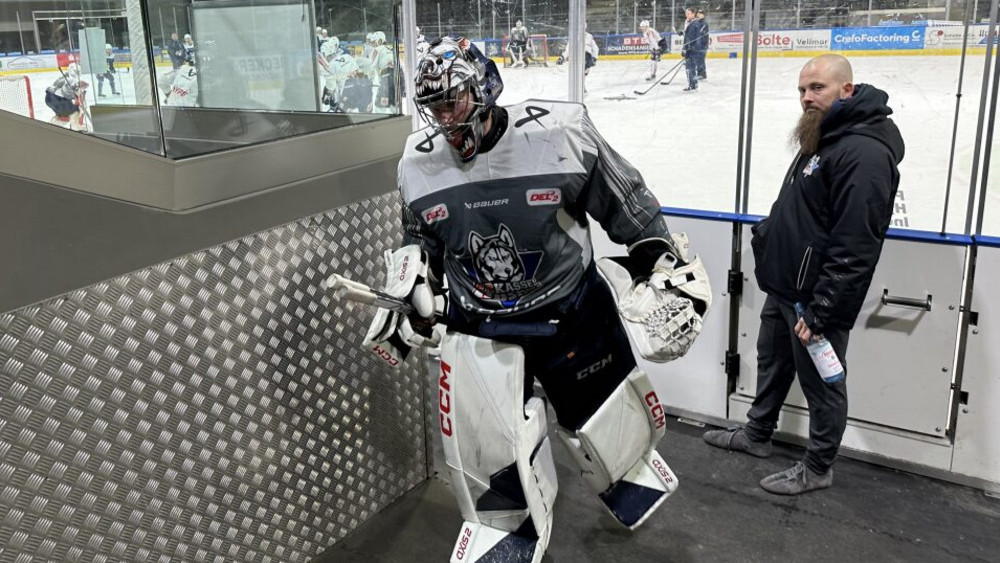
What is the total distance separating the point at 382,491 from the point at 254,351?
882mm

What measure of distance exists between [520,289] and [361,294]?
0.46 meters

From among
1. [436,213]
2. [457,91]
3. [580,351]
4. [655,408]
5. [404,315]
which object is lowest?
[655,408]

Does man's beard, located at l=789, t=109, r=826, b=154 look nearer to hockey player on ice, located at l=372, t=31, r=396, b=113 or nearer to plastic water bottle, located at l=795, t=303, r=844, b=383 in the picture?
plastic water bottle, located at l=795, t=303, r=844, b=383

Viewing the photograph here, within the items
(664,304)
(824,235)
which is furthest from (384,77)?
(824,235)

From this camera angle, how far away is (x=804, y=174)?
295 centimetres

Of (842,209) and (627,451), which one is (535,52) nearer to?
(842,209)

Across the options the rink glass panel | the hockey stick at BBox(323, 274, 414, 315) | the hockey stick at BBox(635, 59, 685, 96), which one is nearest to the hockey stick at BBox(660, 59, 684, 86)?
the hockey stick at BBox(635, 59, 685, 96)

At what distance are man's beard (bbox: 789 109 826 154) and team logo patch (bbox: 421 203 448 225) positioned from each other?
55.6 inches

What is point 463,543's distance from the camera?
2.45 metres

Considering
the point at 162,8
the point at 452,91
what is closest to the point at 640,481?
the point at 452,91

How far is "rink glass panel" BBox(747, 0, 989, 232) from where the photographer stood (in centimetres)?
387

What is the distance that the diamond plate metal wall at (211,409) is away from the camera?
1909mm

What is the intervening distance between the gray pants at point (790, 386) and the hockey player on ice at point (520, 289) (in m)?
0.85

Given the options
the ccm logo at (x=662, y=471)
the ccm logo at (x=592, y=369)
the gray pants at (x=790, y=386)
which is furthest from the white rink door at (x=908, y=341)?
the ccm logo at (x=592, y=369)
